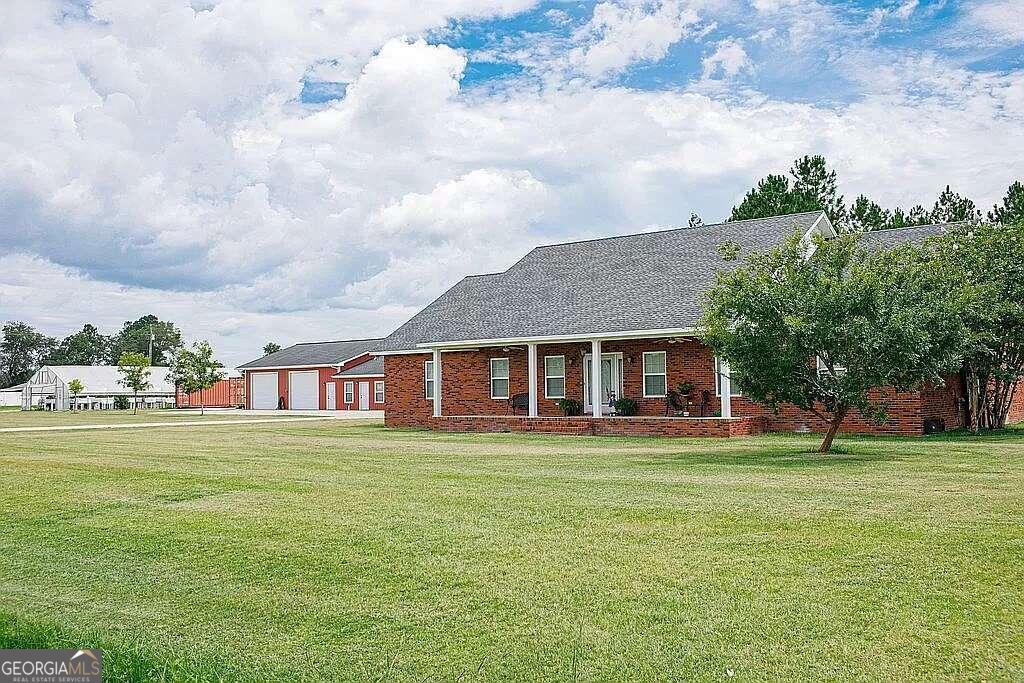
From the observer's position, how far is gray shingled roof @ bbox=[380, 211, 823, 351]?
28.4 m

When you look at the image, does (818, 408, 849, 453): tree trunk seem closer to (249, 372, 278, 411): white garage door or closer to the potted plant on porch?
the potted plant on porch

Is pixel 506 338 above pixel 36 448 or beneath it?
above

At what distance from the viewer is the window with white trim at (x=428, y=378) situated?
33.8 meters

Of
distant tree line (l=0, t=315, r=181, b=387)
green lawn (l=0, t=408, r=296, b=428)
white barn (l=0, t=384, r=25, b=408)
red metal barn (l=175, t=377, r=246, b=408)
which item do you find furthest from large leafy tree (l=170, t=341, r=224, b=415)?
distant tree line (l=0, t=315, r=181, b=387)

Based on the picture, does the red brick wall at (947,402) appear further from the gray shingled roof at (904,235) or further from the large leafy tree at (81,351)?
the large leafy tree at (81,351)

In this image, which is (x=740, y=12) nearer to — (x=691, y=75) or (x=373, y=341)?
(x=691, y=75)

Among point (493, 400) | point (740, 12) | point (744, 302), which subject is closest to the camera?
point (744, 302)

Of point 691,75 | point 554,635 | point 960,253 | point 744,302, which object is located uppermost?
point 691,75

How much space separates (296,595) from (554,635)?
7.29 feet

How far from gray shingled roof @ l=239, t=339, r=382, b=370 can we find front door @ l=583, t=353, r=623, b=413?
33.8 meters

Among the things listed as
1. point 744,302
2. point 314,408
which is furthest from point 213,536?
point 314,408

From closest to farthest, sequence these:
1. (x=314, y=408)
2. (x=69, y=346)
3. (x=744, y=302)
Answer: (x=744, y=302) → (x=314, y=408) → (x=69, y=346)

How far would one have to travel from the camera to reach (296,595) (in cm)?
788

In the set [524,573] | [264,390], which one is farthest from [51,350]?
[524,573]
